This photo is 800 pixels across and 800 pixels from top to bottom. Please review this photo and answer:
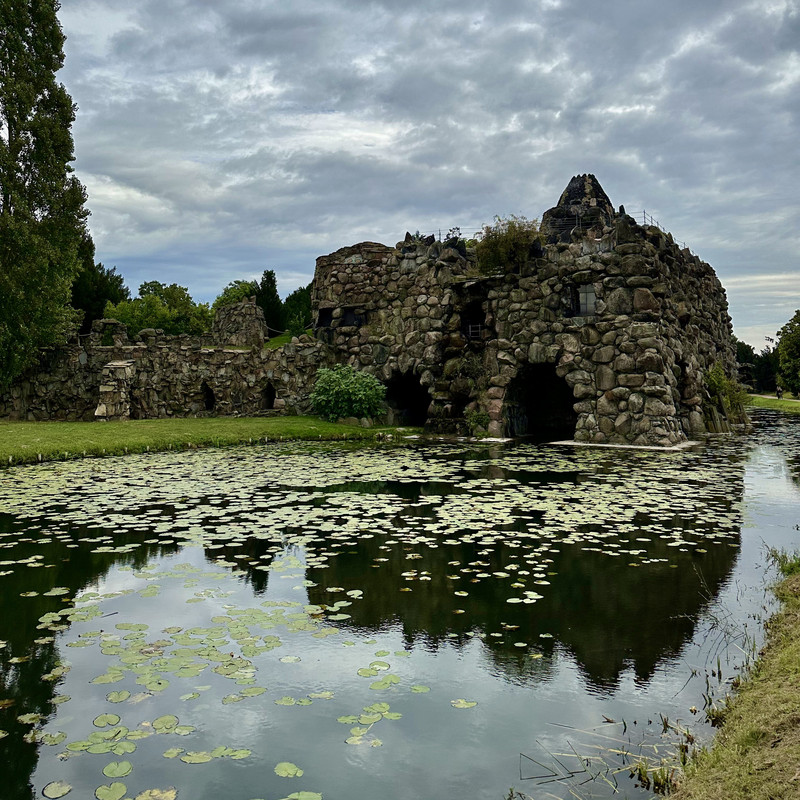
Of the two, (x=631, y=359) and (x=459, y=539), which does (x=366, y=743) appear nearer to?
(x=459, y=539)

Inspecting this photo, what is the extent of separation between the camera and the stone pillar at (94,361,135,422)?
67.5ft

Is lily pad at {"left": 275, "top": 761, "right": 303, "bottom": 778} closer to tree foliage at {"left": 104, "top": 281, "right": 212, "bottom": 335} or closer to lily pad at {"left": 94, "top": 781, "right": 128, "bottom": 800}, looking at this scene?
lily pad at {"left": 94, "top": 781, "right": 128, "bottom": 800}

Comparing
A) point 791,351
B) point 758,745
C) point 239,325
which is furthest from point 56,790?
point 791,351

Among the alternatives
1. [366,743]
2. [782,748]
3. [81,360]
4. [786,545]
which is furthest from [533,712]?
[81,360]

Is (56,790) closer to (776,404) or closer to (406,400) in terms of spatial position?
(406,400)

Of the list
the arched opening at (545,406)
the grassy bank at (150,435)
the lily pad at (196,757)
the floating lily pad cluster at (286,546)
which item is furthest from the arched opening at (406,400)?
the lily pad at (196,757)

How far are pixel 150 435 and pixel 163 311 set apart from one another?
41919mm

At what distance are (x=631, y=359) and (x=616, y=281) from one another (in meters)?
2.16

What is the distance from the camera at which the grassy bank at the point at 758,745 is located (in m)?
2.28

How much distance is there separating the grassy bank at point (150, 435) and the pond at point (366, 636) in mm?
4613

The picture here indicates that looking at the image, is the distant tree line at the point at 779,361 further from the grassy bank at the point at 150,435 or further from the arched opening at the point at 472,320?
the grassy bank at the point at 150,435

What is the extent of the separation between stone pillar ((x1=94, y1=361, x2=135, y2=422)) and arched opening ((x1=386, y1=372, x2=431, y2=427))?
867cm

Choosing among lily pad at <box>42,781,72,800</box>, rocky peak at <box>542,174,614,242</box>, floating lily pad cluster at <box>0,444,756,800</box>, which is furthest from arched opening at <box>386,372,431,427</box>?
lily pad at <box>42,781,72,800</box>

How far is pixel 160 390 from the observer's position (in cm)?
2228
